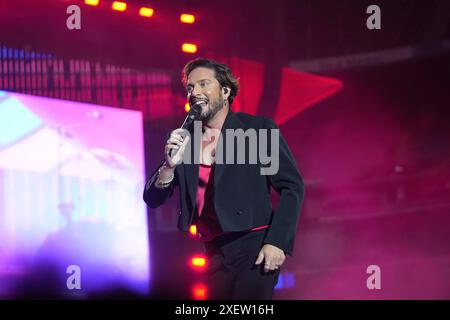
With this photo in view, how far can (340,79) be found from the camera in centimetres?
407

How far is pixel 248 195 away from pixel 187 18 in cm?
193

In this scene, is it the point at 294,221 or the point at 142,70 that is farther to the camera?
the point at 142,70

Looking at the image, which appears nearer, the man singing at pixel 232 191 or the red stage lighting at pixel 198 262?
the man singing at pixel 232 191

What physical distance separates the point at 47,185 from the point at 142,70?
2.74 ft

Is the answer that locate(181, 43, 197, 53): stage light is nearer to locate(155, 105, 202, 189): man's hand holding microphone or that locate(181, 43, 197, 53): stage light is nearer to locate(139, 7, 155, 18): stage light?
locate(139, 7, 155, 18): stage light

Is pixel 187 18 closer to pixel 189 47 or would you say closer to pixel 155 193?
pixel 189 47

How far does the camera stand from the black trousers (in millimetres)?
2219

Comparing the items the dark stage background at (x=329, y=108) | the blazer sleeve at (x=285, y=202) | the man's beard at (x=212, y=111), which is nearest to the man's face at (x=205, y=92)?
the man's beard at (x=212, y=111)

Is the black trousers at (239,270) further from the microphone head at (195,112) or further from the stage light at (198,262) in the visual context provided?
the stage light at (198,262)

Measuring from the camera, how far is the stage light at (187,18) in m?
3.95

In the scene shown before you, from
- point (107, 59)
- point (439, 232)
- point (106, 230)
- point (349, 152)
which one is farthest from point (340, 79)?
point (106, 230)

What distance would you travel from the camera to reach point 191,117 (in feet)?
7.30

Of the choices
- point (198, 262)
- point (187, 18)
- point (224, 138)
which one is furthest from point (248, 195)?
point (187, 18)
